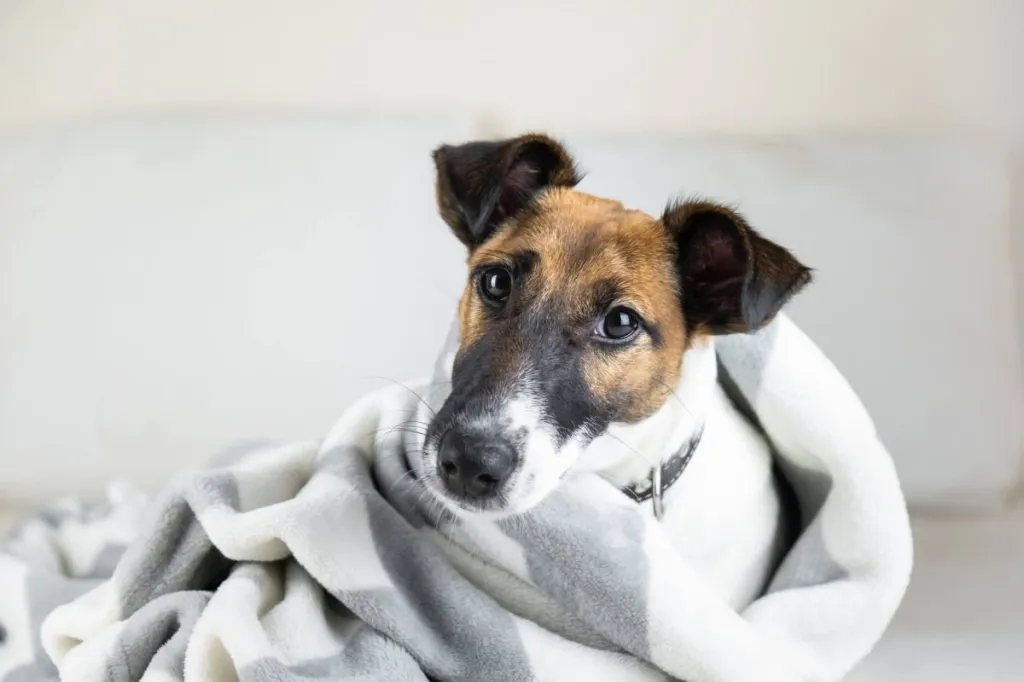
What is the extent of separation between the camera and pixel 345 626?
0.87 m

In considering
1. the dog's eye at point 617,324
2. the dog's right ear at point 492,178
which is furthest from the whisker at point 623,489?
the dog's right ear at point 492,178

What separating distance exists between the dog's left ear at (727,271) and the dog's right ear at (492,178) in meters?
0.13

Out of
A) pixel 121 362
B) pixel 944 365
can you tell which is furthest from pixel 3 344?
pixel 944 365

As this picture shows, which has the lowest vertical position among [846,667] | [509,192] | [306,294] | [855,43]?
[846,667]

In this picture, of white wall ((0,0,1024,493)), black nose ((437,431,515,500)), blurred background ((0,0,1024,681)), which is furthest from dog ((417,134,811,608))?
white wall ((0,0,1024,493))

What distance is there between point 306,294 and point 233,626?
742 mm

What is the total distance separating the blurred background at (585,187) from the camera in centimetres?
141

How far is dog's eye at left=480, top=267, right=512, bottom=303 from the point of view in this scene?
857 mm

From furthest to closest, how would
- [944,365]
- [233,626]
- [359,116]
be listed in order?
[359,116], [944,365], [233,626]

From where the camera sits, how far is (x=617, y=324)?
84cm

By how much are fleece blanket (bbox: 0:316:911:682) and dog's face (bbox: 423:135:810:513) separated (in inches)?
4.6

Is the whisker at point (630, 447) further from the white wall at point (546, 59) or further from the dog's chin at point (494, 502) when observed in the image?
the white wall at point (546, 59)

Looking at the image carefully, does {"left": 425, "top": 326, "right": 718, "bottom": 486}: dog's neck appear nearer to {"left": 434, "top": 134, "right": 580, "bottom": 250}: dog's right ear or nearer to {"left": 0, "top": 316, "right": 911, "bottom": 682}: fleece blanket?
{"left": 0, "top": 316, "right": 911, "bottom": 682}: fleece blanket

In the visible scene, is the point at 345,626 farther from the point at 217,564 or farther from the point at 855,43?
the point at 855,43
